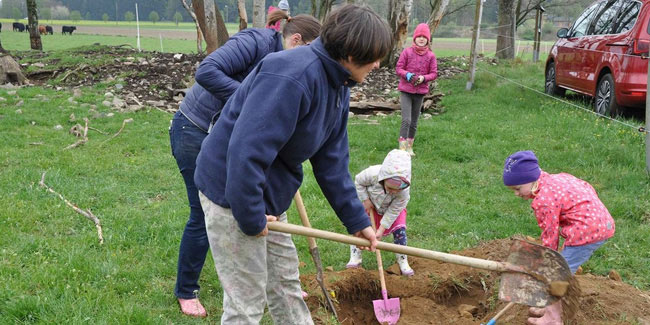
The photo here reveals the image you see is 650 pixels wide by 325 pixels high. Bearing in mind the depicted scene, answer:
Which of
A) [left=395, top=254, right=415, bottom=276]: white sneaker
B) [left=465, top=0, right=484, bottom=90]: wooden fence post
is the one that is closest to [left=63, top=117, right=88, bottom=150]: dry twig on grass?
[left=395, top=254, right=415, bottom=276]: white sneaker

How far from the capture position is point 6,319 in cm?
329

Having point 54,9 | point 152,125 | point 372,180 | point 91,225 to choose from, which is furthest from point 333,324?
point 54,9

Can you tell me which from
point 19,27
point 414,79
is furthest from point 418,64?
point 19,27

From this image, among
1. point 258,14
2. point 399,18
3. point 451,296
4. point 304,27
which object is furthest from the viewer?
point 399,18

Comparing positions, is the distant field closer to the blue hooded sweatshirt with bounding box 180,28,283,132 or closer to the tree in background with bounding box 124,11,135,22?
the blue hooded sweatshirt with bounding box 180,28,283,132

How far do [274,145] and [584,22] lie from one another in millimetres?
9741

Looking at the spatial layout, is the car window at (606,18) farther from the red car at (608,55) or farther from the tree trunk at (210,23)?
the tree trunk at (210,23)

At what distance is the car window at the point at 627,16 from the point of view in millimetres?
8234

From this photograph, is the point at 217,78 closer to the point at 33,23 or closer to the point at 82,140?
the point at 82,140

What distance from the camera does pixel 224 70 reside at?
3.14 meters

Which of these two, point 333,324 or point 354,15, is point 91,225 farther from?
point 354,15

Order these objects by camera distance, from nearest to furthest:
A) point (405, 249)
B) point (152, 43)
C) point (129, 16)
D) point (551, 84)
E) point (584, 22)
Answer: point (405, 249) → point (584, 22) → point (551, 84) → point (152, 43) → point (129, 16)

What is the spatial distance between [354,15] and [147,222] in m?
3.44

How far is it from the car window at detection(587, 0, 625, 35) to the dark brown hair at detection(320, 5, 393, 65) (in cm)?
793
